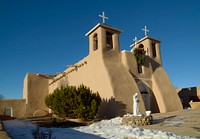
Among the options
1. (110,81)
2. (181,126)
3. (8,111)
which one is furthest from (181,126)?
(8,111)

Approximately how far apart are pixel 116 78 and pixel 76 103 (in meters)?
4.51

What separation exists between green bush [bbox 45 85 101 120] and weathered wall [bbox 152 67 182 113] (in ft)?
25.1

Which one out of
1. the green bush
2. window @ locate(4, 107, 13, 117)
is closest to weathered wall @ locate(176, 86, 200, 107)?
the green bush

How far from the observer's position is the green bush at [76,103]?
1520cm

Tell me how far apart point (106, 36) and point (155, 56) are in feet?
23.8

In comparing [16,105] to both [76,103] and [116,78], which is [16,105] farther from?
[116,78]

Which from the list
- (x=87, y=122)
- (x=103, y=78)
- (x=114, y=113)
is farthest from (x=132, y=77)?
(x=87, y=122)

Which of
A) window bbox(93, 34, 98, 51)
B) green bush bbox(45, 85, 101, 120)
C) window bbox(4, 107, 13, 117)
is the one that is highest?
window bbox(93, 34, 98, 51)

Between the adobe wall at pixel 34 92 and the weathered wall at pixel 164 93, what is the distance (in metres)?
14.9

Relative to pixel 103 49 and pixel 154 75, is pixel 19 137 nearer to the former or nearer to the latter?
pixel 103 49

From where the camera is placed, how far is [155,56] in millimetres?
24438

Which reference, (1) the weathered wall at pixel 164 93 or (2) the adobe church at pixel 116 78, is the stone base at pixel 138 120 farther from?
(1) the weathered wall at pixel 164 93

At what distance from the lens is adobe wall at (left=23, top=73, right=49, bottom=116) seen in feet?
86.5

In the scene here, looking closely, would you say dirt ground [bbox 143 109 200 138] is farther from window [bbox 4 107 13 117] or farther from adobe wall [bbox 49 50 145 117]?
window [bbox 4 107 13 117]
